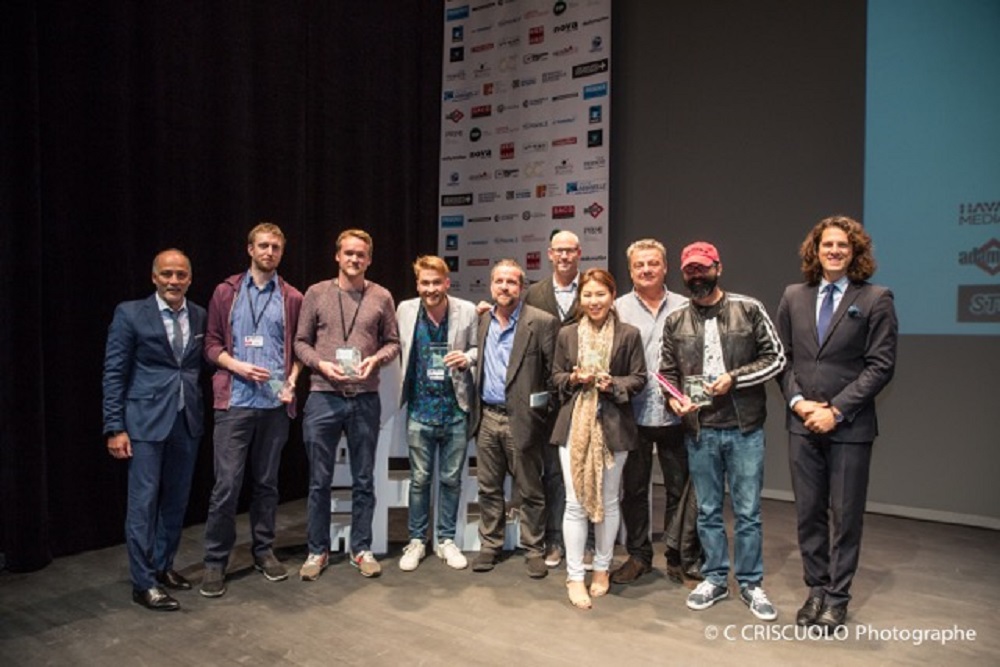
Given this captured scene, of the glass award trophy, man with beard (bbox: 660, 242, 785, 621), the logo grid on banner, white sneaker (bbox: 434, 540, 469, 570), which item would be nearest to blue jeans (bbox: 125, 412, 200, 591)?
the glass award trophy

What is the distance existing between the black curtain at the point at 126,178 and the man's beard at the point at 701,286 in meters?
3.09

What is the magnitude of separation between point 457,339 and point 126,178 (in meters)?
2.19

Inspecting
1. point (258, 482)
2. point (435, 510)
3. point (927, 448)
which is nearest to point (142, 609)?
point (258, 482)

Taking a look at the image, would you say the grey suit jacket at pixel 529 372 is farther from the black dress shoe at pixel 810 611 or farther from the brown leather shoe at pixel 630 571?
the black dress shoe at pixel 810 611

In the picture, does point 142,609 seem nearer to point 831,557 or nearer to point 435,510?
point 435,510

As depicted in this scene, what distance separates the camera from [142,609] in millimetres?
3184

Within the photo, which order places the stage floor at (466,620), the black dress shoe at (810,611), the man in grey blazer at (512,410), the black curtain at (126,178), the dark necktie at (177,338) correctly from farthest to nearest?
1. the black curtain at (126,178)
2. the man in grey blazer at (512,410)
3. the dark necktie at (177,338)
4. the black dress shoe at (810,611)
5. the stage floor at (466,620)

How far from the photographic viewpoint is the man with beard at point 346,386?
355 cm

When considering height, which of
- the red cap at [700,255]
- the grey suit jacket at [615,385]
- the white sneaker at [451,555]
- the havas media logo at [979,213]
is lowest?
the white sneaker at [451,555]

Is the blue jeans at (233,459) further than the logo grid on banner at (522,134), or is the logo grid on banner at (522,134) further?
the logo grid on banner at (522,134)

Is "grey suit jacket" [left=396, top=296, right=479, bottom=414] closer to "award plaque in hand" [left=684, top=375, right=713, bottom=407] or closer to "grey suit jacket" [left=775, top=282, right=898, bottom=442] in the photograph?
"award plaque in hand" [left=684, top=375, right=713, bottom=407]

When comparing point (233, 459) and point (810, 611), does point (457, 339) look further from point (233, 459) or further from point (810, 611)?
point (810, 611)

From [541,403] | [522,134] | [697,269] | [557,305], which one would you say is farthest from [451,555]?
[522,134]

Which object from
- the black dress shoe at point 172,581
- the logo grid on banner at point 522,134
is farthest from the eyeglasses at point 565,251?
the black dress shoe at point 172,581
